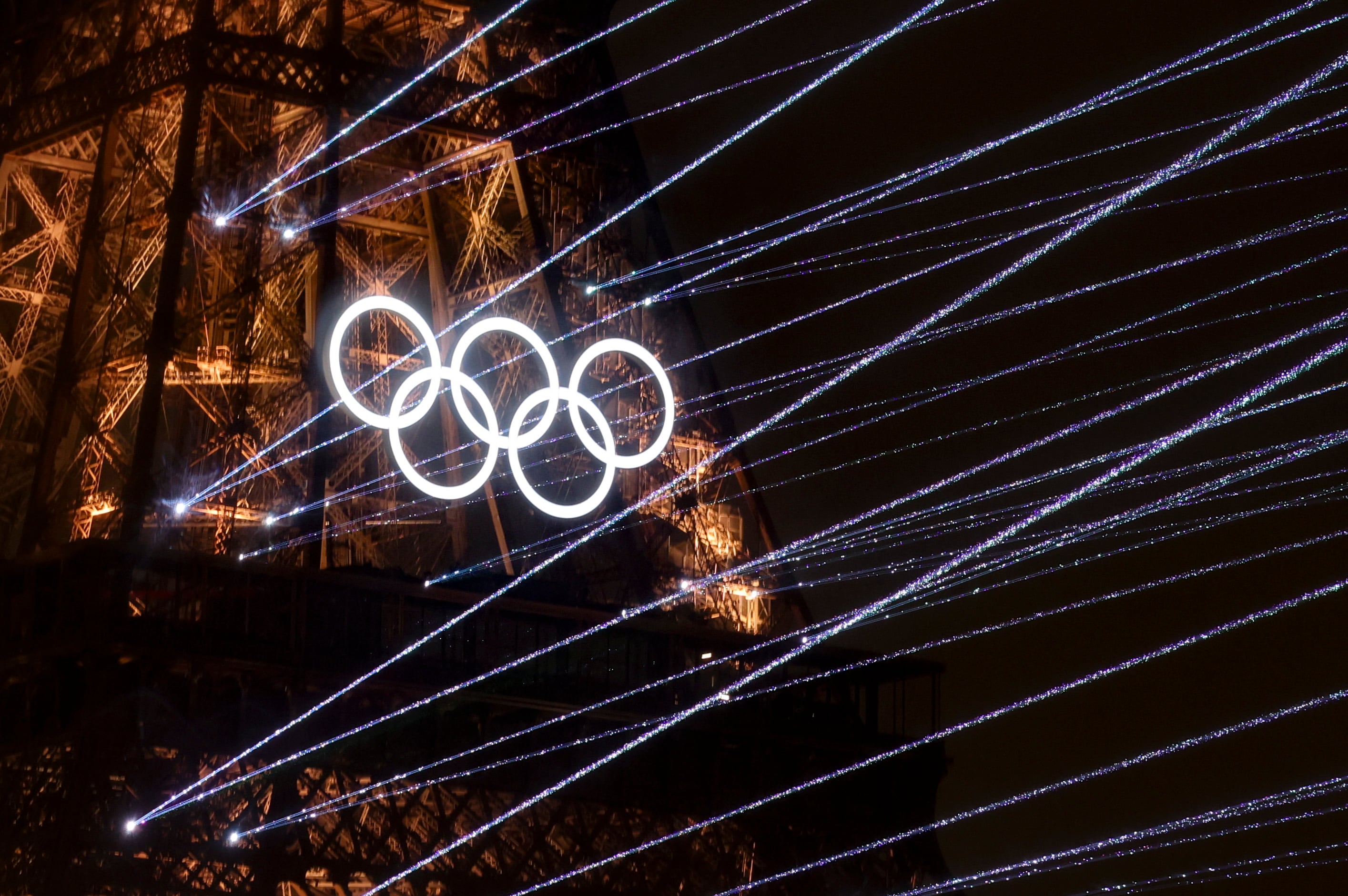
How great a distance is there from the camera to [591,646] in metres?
40.8

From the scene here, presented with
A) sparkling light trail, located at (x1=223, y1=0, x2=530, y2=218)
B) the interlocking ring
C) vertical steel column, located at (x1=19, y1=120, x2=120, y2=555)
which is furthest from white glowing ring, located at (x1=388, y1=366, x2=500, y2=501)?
vertical steel column, located at (x1=19, y1=120, x2=120, y2=555)

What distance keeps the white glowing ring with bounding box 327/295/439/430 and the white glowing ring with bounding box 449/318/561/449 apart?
423 mm

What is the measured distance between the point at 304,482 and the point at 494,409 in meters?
3.80

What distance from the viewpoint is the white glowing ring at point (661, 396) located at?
41.7 m

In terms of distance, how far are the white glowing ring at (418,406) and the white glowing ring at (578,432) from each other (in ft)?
1.16

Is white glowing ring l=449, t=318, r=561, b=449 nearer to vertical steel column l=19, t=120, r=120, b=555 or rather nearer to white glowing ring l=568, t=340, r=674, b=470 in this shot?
white glowing ring l=568, t=340, r=674, b=470

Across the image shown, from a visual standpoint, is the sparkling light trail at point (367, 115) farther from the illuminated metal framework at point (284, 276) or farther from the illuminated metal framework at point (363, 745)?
the illuminated metal framework at point (363, 745)

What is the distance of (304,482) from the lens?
129 feet

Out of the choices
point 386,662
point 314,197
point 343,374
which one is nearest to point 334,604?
point 386,662

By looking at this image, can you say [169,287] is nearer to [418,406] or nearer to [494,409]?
[418,406]

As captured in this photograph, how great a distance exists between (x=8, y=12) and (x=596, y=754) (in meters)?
17.1

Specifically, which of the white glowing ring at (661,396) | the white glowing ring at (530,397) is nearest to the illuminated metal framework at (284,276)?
the white glowing ring at (661,396)

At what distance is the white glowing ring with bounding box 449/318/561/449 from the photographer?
4006 cm

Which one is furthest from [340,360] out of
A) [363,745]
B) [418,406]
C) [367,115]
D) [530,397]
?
[363,745]
